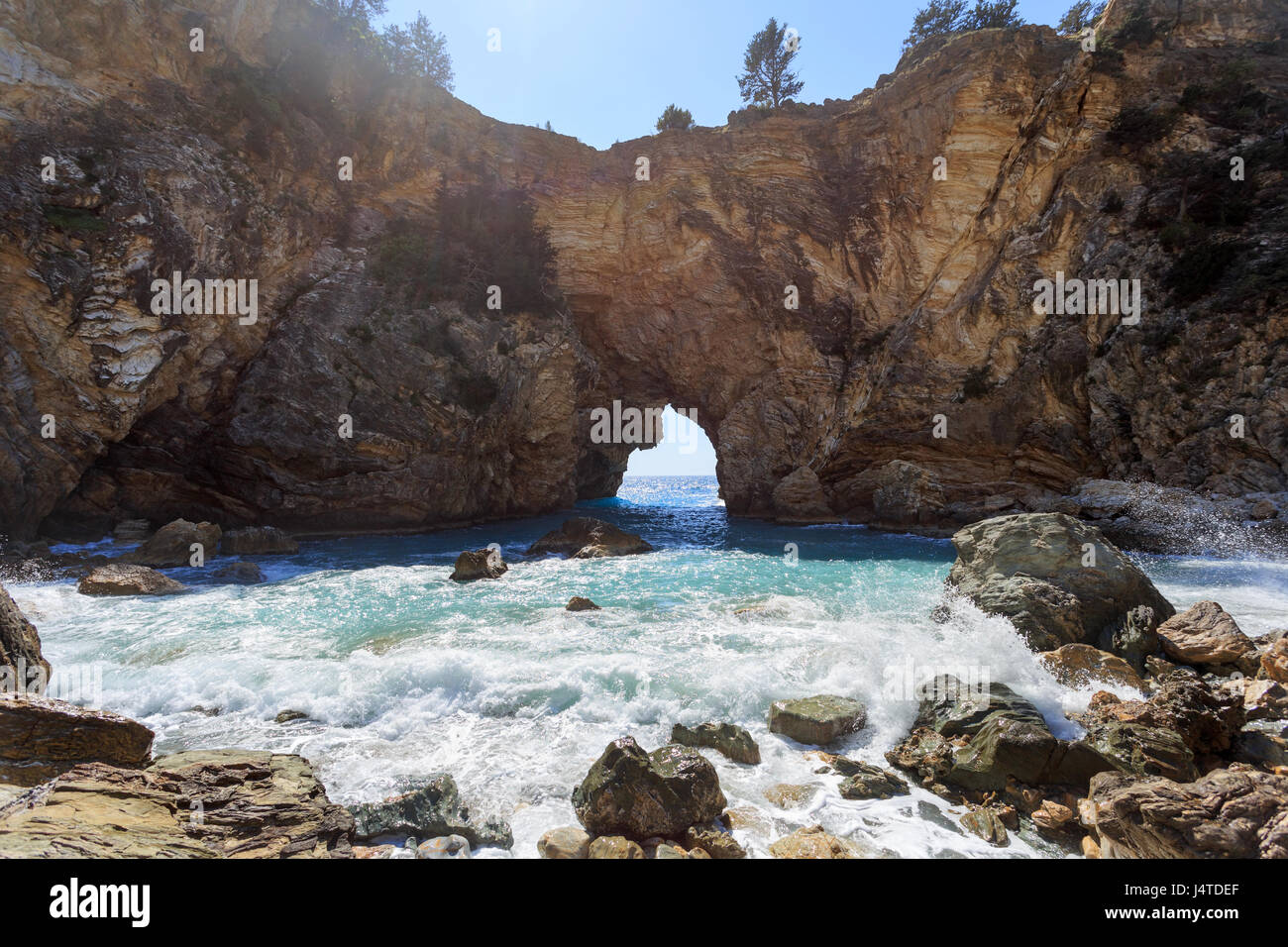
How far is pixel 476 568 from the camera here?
14422 mm

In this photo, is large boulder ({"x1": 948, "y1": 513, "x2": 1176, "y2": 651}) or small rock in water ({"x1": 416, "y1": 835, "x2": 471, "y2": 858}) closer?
small rock in water ({"x1": 416, "y1": 835, "x2": 471, "y2": 858})

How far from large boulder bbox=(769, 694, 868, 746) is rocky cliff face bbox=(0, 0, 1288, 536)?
1912 cm

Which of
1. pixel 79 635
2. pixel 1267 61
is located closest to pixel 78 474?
pixel 79 635

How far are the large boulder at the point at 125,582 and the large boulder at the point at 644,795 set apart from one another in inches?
485

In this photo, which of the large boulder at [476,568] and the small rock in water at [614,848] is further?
the large boulder at [476,568]

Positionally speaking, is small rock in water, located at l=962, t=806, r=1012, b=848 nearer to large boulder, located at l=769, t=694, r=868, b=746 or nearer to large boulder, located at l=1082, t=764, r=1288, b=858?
large boulder, located at l=1082, t=764, r=1288, b=858

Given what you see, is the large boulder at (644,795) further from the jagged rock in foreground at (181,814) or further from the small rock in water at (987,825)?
the small rock in water at (987,825)

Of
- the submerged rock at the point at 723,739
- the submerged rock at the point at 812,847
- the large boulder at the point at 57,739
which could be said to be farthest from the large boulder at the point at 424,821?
the large boulder at the point at 57,739

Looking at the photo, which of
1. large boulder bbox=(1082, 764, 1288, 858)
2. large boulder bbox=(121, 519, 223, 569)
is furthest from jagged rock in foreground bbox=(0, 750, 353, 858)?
large boulder bbox=(121, 519, 223, 569)

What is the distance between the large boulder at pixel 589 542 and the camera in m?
18.6

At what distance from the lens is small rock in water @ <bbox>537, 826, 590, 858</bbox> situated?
12.7 feet

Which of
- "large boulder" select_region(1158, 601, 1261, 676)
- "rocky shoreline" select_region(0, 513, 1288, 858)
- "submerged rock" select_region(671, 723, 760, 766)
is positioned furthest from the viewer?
"large boulder" select_region(1158, 601, 1261, 676)

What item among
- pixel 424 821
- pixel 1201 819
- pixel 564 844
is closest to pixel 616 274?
pixel 424 821
